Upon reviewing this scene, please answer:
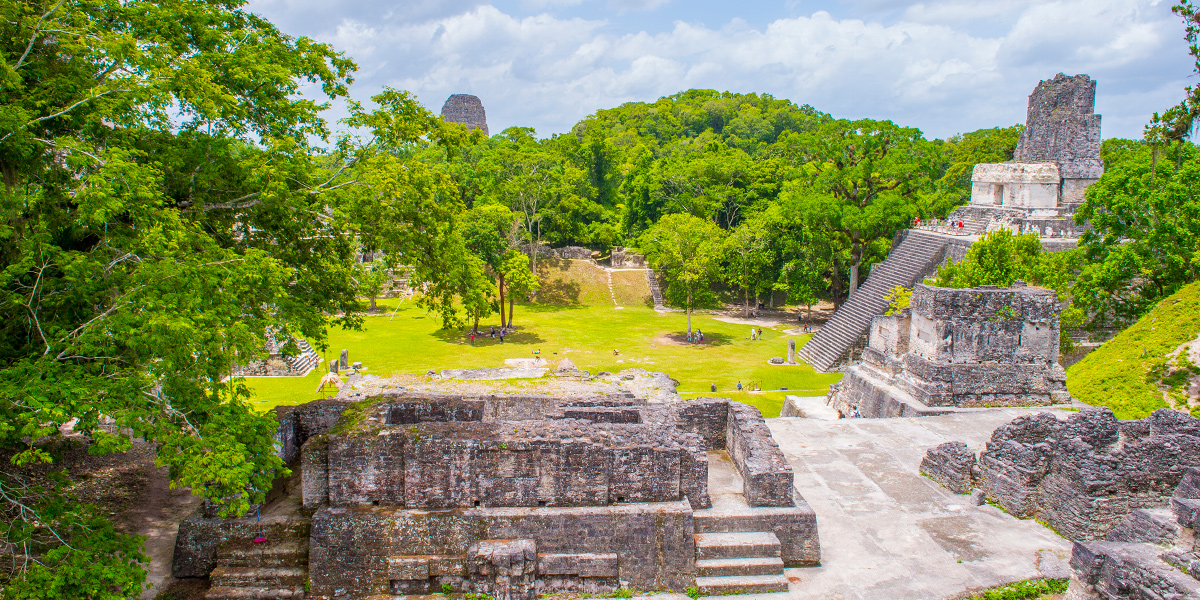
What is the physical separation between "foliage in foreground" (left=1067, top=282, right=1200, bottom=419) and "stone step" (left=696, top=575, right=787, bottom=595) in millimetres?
11483

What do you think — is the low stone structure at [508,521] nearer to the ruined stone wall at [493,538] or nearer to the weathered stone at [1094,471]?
the ruined stone wall at [493,538]

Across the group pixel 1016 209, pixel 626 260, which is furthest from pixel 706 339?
pixel 1016 209

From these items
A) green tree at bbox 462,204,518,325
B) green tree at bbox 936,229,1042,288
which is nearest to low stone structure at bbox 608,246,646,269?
green tree at bbox 462,204,518,325

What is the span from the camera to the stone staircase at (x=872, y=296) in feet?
91.6

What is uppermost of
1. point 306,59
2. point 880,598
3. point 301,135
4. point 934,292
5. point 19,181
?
point 306,59

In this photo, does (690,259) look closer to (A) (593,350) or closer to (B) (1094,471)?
(A) (593,350)

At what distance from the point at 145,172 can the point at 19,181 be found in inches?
69.5

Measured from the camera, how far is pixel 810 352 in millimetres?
29047

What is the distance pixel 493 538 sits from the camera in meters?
9.89

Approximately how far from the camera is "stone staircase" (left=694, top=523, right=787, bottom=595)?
394 inches

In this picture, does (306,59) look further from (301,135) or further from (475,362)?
(475,362)

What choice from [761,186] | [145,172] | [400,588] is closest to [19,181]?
[145,172]

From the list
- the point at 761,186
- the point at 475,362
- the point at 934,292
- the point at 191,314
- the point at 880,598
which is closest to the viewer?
the point at 191,314

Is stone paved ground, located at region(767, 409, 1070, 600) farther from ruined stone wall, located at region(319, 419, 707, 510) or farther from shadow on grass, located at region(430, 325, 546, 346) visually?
shadow on grass, located at region(430, 325, 546, 346)
